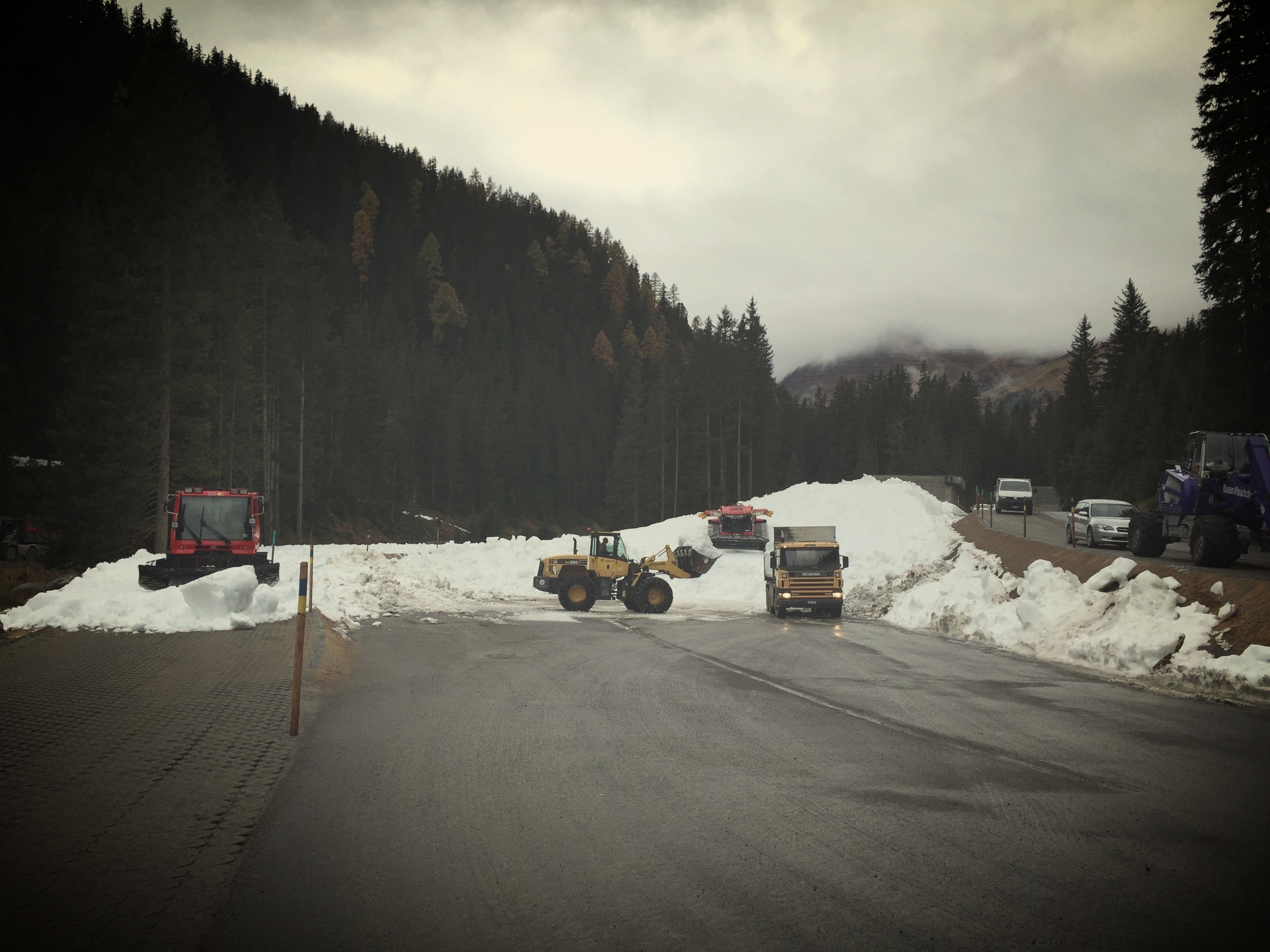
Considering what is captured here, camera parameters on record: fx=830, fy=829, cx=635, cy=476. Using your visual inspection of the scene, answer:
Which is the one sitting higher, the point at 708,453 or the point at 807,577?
the point at 708,453

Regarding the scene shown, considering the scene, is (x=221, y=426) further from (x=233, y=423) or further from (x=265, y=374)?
(x=265, y=374)

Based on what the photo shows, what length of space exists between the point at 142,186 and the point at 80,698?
103 feet

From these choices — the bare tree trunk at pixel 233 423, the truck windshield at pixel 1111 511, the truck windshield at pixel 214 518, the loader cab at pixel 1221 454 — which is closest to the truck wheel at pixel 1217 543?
the loader cab at pixel 1221 454

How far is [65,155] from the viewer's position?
8194 centimetres

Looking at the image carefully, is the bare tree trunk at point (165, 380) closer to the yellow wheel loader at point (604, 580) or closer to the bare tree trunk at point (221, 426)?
the bare tree trunk at point (221, 426)

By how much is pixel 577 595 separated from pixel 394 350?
8024cm

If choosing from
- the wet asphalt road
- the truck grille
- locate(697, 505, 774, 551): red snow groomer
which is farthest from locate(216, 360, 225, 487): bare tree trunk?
the wet asphalt road

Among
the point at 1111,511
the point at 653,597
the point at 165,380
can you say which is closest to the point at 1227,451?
the point at 1111,511

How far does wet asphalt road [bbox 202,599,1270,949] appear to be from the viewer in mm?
4668

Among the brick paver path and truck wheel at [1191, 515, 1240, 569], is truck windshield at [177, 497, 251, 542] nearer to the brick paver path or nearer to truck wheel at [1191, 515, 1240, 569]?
the brick paver path

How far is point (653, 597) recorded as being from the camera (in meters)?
27.8

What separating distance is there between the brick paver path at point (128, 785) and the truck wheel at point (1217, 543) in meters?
20.0

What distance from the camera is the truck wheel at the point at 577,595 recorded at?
1093 inches

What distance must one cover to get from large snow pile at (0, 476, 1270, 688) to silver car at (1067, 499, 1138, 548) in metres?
3.80
